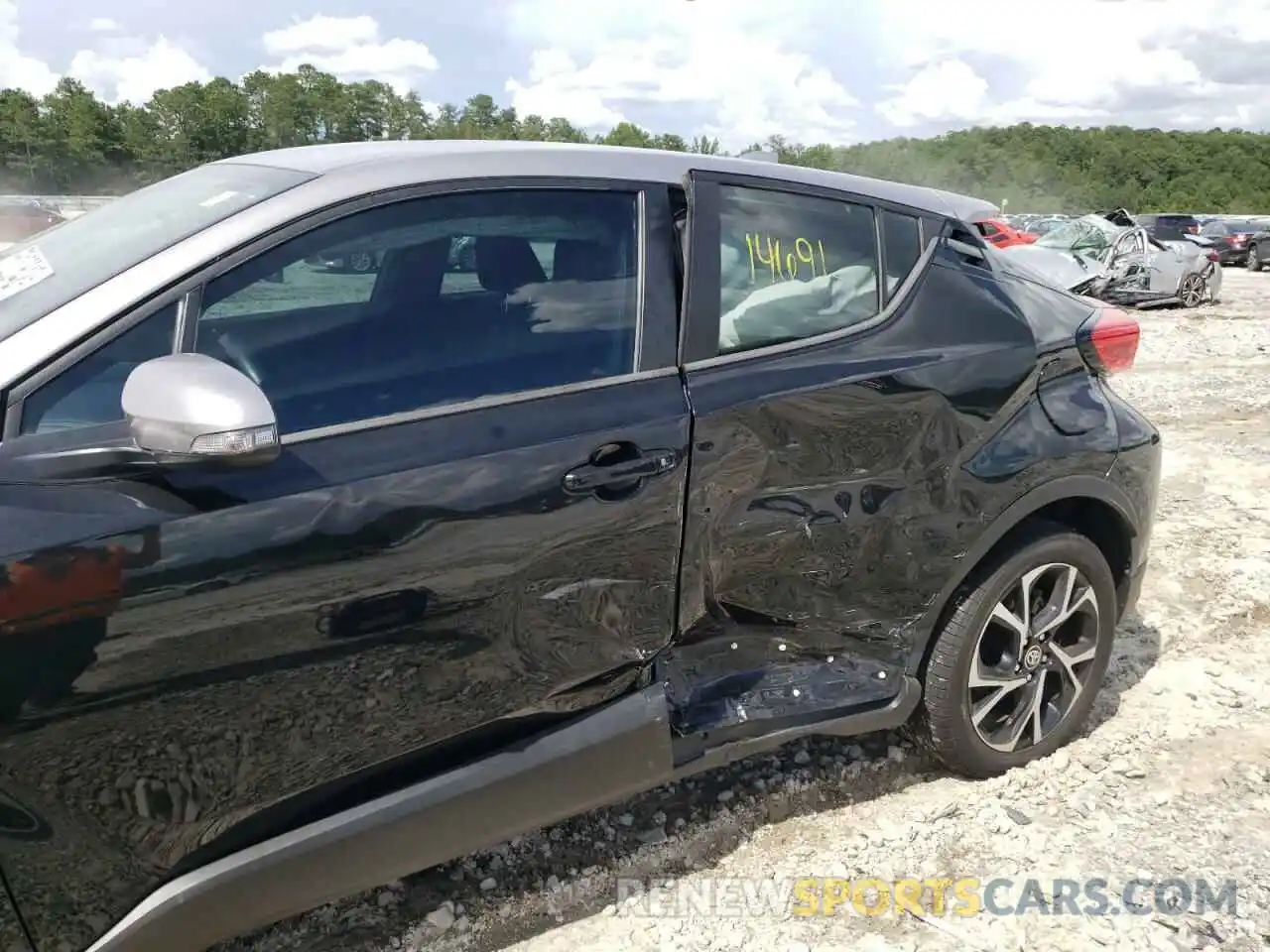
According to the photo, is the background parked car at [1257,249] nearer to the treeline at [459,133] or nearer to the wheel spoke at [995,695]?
the treeline at [459,133]

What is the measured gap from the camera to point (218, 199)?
2.03 m

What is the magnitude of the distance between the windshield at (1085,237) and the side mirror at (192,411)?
53.0 ft

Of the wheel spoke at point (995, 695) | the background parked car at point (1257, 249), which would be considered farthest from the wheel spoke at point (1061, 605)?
the background parked car at point (1257, 249)

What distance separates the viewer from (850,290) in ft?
8.62

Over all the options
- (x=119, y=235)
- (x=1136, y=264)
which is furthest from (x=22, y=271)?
(x=1136, y=264)

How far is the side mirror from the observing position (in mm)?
1588

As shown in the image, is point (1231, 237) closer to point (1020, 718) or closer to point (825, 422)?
point (1020, 718)

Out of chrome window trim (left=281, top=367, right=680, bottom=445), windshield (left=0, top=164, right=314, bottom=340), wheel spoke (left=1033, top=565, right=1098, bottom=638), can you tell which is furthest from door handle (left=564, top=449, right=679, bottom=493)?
wheel spoke (left=1033, top=565, right=1098, bottom=638)

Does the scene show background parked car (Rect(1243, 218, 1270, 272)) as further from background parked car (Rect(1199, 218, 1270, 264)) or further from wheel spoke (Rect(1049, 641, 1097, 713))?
wheel spoke (Rect(1049, 641, 1097, 713))

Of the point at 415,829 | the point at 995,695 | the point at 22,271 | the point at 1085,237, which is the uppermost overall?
the point at 1085,237

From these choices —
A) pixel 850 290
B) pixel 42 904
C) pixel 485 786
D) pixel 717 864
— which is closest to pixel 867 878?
pixel 717 864

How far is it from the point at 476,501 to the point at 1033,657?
1.91 metres

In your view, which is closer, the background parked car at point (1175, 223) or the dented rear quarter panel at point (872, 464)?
the dented rear quarter panel at point (872, 464)

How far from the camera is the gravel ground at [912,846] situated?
7.94 ft
